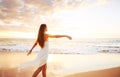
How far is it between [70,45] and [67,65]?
11.8 inches

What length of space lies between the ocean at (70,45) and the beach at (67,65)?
0.07 metres

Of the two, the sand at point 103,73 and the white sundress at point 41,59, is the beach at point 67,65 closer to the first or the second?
the sand at point 103,73

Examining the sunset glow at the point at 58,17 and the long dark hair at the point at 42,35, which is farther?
the sunset glow at the point at 58,17

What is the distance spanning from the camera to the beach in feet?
12.4

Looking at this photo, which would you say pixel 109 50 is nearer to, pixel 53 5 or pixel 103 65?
pixel 103 65

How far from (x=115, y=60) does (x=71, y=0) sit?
103 cm

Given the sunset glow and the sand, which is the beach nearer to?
the sand

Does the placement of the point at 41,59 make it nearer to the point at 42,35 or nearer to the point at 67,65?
the point at 42,35

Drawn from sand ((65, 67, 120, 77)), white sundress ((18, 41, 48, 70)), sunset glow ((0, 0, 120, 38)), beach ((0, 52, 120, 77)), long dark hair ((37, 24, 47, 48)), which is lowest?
sand ((65, 67, 120, 77))

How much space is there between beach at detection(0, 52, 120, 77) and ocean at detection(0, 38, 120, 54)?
0.07 m

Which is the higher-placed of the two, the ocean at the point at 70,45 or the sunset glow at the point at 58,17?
the sunset glow at the point at 58,17

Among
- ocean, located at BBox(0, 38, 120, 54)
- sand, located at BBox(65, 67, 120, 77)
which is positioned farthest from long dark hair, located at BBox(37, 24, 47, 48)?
sand, located at BBox(65, 67, 120, 77)

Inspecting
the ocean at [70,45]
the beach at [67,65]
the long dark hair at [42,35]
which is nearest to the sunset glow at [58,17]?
the ocean at [70,45]

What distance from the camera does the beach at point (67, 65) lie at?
12.4 feet
